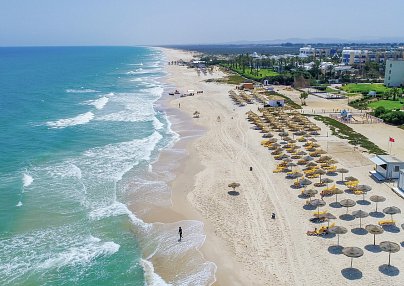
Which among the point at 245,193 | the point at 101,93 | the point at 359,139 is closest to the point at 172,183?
the point at 245,193

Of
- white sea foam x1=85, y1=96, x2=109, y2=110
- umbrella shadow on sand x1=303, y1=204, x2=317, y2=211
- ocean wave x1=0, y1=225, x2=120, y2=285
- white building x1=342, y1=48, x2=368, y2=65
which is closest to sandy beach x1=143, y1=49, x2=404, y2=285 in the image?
umbrella shadow on sand x1=303, y1=204, x2=317, y2=211

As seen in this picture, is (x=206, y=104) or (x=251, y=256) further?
(x=206, y=104)

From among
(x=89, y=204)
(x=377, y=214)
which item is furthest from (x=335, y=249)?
(x=89, y=204)

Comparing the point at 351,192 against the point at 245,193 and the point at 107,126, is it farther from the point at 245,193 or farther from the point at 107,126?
the point at 107,126

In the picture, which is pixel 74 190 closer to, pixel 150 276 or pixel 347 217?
pixel 150 276

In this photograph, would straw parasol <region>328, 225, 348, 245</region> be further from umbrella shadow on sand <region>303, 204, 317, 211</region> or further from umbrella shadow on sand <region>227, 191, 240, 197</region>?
umbrella shadow on sand <region>227, 191, 240, 197</region>

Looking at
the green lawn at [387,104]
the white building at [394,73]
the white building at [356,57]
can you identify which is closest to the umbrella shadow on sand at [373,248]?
the green lawn at [387,104]
